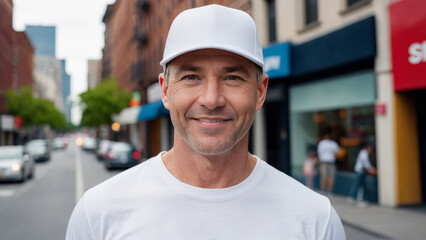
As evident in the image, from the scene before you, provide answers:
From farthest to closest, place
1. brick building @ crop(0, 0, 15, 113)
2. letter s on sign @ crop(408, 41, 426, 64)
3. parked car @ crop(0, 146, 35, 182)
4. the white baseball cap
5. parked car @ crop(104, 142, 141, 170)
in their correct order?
brick building @ crop(0, 0, 15, 113), parked car @ crop(104, 142, 141, 170), parked car @ crop(0, 146, 35, 182), letter s on sign @ crop(408, 41, 426, 64), the white baseball cap

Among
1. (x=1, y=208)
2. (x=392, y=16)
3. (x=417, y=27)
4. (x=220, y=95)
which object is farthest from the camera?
(x=1, y=208)

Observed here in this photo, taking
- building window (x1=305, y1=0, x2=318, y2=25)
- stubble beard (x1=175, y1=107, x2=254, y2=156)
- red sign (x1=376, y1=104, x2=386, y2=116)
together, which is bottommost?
stubble beard (x1=175, y1=107, x2=254, y2=156)

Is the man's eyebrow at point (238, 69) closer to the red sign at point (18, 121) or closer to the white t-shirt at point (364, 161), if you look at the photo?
the white t-shirt at point (364, 161)

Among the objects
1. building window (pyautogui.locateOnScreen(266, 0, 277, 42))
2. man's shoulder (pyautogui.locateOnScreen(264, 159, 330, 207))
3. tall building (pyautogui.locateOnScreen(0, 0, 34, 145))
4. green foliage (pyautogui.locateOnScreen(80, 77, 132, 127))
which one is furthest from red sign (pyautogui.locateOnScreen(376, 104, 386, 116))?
tall building (pyautogui.locateOnScreen(0, 0, 34, 145))

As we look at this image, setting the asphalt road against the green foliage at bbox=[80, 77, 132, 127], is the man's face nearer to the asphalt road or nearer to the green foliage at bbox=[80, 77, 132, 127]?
the asphalt road

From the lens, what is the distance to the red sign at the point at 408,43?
9.80 metres

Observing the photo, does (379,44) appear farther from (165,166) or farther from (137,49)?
(137,49)

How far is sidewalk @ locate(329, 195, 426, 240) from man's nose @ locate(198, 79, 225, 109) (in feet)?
23.5

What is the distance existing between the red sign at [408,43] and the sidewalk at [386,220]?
3114mm

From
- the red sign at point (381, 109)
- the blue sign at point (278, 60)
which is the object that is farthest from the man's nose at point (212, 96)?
the blue sign at point (278, 60)

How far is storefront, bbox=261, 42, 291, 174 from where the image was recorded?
1550cm

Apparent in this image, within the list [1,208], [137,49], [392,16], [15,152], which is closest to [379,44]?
[392,16]

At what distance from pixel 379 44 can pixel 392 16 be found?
0.85 metres

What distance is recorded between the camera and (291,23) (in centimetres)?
1525
